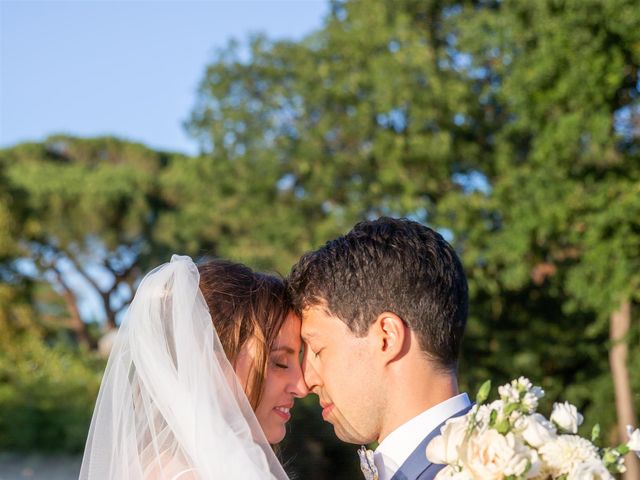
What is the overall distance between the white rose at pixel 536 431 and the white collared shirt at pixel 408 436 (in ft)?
2.12

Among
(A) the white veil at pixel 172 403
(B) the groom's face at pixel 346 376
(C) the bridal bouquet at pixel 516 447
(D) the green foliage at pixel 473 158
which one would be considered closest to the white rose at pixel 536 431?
(C) the bridal bouquet at pixel 516 447

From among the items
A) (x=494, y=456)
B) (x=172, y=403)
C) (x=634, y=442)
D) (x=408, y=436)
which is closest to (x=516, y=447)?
(x=494, y=456)

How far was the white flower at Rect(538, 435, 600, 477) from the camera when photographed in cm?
245

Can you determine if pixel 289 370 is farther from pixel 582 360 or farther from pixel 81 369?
pixel 81 369

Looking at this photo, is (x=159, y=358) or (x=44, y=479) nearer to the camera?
(x=159, y=358)

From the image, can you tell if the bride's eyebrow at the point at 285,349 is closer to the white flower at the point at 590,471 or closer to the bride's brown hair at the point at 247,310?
the bride's brown hair at the point at 247,310

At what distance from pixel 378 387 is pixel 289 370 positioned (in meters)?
0.49

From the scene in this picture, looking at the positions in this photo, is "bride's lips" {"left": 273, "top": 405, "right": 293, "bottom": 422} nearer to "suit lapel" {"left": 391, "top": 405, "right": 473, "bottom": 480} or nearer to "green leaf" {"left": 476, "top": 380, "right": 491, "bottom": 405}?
"suit lapel" {"left": 391, "top": 405, "right": 473, "bottom": 480}

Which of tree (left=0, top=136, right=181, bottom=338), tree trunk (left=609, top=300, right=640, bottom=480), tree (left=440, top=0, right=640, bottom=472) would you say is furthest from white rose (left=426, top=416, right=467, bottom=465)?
tree (left=0, top=136, right=181, bottom=338)

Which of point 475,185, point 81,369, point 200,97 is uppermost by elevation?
point 200,97

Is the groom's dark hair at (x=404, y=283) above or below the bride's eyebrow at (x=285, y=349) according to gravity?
above

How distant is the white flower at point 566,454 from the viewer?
2449mm

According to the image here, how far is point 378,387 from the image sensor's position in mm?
3223

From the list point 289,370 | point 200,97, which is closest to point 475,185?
point 200,97
